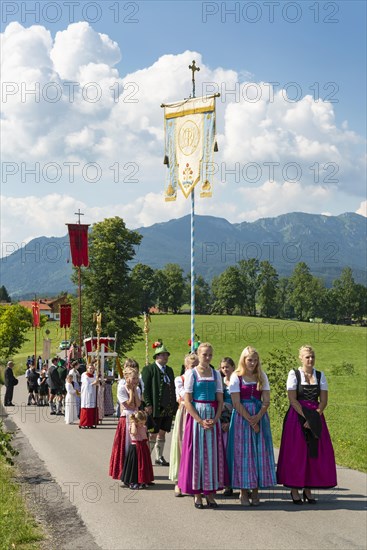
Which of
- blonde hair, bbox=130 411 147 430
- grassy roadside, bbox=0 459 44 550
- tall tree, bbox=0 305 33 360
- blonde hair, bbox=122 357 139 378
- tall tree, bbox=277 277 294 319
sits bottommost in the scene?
grassy roadside, bbox=0 459 44 550

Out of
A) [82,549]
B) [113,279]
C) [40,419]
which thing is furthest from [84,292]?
[82,549]

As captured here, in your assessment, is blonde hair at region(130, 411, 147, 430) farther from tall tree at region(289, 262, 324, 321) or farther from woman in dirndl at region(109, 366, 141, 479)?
tall tree at region(289, 262, 324, 321)

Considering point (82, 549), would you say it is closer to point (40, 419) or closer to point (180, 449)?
point (180, 449)

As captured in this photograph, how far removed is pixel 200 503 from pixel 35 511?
86.5 inches

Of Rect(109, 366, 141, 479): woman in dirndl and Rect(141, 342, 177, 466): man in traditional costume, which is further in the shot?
Rect(141, 342, 177, 466): man in traditional costume

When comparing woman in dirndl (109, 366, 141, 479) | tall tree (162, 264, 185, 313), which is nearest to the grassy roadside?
woman in dirndl (109, 366, 141, 479)

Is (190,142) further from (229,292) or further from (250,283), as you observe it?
(250,283)

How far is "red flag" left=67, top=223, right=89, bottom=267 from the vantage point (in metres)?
30.8

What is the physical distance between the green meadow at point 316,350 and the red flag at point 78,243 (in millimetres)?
10259

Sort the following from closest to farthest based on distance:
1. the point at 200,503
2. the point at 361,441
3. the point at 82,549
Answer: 1. the point at 82,549
2. the point at 200,503
3. the point at 361,441

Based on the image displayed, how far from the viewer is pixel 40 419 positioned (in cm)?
2098

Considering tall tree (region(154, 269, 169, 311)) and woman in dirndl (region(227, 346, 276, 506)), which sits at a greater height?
tall tree (region(154, 269, 169, 311))

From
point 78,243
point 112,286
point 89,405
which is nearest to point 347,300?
point 112,286

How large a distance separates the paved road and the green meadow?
304 centimetres
